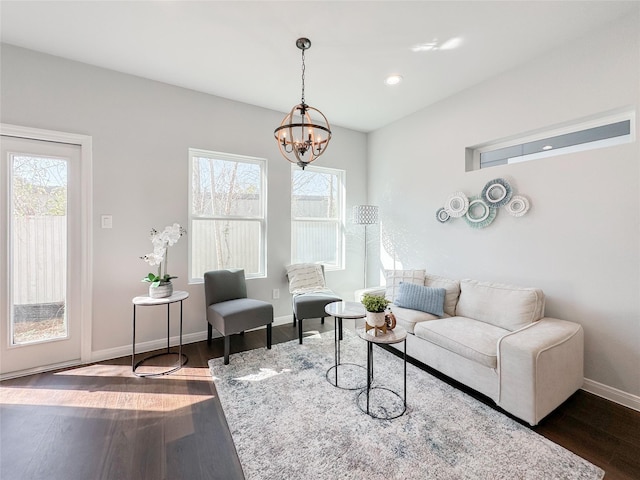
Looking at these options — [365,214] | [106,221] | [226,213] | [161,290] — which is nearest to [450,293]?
[365,214]

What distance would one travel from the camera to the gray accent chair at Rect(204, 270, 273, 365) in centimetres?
272

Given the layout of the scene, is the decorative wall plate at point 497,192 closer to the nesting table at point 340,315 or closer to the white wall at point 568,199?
the white wall at point 568,199

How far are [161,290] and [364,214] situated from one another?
106 inches

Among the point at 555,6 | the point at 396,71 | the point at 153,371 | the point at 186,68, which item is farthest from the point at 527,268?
the point at 186,68

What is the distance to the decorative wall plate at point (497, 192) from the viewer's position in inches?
108

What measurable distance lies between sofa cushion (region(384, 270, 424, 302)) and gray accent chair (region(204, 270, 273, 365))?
4.55ft

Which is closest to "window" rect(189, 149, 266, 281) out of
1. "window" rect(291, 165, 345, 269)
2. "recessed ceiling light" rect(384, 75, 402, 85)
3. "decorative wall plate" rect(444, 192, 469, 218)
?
"window" rect(291, 165, 345, 269)

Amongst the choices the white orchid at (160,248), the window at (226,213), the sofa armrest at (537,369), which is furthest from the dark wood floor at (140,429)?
the window at (226,213)

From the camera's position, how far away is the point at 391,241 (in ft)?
13.6

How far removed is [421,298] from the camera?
2900 mm

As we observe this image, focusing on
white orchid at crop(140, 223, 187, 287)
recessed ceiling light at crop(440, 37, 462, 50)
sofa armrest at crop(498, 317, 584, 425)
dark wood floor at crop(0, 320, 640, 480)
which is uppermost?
recessed ceiling light at crop(440, 37, 462, 50)

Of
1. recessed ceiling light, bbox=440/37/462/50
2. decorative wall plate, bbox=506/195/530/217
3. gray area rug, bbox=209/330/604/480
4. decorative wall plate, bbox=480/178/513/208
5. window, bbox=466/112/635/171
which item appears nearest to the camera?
gray area rug, bbox=209/330/604/480

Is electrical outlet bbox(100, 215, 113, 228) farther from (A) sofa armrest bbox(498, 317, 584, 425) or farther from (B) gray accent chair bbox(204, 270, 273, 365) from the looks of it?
(A) sofa armrest bbox(498, 317, 584, 425)

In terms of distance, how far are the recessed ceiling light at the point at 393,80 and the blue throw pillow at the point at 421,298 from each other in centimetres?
216
